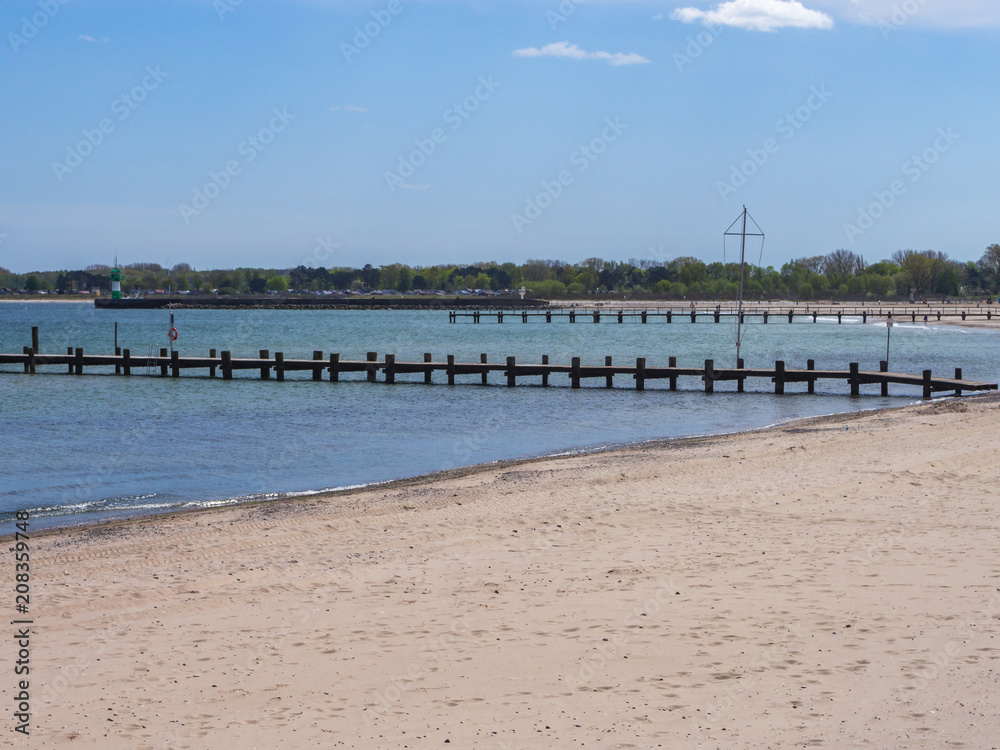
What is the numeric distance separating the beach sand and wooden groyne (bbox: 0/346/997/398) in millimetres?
18758

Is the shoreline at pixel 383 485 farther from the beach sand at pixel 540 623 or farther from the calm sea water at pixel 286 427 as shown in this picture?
the beach sand at pixel 540 623

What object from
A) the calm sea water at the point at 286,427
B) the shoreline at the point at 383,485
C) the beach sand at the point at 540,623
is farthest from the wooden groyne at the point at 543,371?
the beach sand at the point at 540,623

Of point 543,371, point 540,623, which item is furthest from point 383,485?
point 543,371

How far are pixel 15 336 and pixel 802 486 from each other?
9601 centimetres

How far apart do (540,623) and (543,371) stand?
26957mm

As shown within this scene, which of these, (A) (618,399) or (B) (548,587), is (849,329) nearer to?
(A) (618,399)

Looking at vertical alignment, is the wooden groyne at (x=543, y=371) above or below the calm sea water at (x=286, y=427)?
above

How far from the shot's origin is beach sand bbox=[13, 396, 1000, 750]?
5812mm

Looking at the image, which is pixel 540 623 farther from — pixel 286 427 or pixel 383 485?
pixel 286 427

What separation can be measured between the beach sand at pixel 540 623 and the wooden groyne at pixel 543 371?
61.5 ft

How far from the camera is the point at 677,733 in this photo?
18.4 ft

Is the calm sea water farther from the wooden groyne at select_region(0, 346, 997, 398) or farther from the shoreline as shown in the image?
the wooden groyne at select_region(0, 346, 997, 398)

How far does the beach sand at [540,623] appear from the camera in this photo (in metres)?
5.81

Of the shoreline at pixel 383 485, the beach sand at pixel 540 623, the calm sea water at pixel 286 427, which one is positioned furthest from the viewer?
the calm sea water at pixel 286 427
